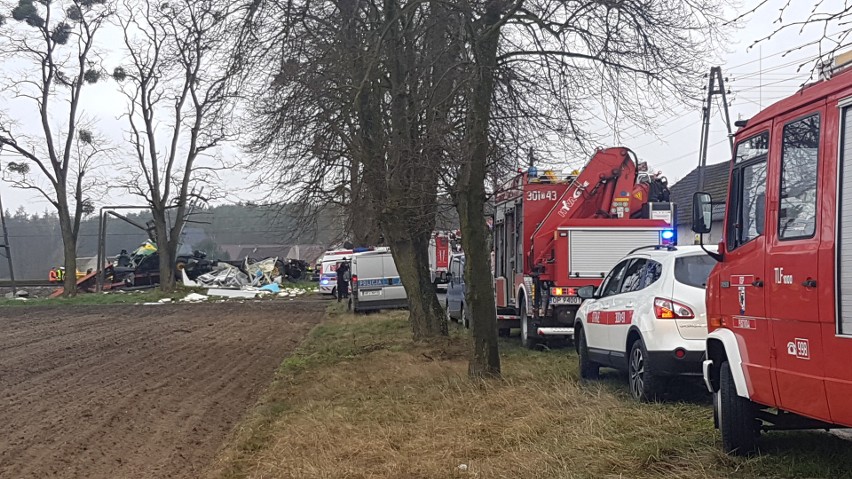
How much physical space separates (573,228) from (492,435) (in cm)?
707

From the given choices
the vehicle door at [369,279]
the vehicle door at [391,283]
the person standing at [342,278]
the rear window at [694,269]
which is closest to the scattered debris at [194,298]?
the person standing at [342,278]

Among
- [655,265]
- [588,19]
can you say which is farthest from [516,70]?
[655,265]

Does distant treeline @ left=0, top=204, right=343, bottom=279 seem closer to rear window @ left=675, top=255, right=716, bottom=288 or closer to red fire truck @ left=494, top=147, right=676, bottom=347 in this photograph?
red fire truck @ left=494, top=147, right=676, bottom=347

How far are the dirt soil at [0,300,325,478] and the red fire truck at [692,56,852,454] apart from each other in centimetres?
467

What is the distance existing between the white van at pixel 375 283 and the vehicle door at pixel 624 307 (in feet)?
54.2

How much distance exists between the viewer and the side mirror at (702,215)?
698cm

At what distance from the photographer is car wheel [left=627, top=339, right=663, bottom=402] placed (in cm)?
912

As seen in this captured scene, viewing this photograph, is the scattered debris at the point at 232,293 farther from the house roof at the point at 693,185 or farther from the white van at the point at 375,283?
the house roof at the point at 693,185

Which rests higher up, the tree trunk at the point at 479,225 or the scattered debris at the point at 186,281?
the tree trunk at the point at 479,225

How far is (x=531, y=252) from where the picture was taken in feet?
50.9

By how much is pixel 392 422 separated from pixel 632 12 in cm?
534

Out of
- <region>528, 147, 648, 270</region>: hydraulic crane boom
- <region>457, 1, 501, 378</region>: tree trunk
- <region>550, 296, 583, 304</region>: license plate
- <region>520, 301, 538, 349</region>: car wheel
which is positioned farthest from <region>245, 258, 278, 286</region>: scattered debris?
<region>457, 1, 501, 378</region>: tree trunk

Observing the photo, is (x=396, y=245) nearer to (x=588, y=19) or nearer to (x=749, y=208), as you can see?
(x=588, y=19)

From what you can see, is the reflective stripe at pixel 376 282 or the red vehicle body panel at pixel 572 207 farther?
the reflective stripe at pixel 376 282
